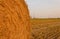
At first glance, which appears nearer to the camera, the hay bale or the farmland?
the hay bale

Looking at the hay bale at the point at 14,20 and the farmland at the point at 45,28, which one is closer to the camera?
the hay bale at the point at 14,20

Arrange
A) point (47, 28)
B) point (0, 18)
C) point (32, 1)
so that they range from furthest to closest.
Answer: point (32, 1) → point (47, 28) → point (0, 18)

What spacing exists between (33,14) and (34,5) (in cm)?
11

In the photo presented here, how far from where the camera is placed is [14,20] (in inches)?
48.4

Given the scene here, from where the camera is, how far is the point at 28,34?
50.8 inches

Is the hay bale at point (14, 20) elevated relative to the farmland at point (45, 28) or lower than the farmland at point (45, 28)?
elevated

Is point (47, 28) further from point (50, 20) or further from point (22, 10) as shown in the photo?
point (22, 10)

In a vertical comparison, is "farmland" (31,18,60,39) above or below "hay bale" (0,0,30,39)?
below

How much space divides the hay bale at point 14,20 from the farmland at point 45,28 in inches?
10.1

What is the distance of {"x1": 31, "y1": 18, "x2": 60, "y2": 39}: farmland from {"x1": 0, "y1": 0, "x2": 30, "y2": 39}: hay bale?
26cm

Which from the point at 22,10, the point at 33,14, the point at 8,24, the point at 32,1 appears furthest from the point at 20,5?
the point at 32,1

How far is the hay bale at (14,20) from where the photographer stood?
117 centimetres

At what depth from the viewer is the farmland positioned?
1542 millimetres

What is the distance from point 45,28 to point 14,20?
0.43 metres
